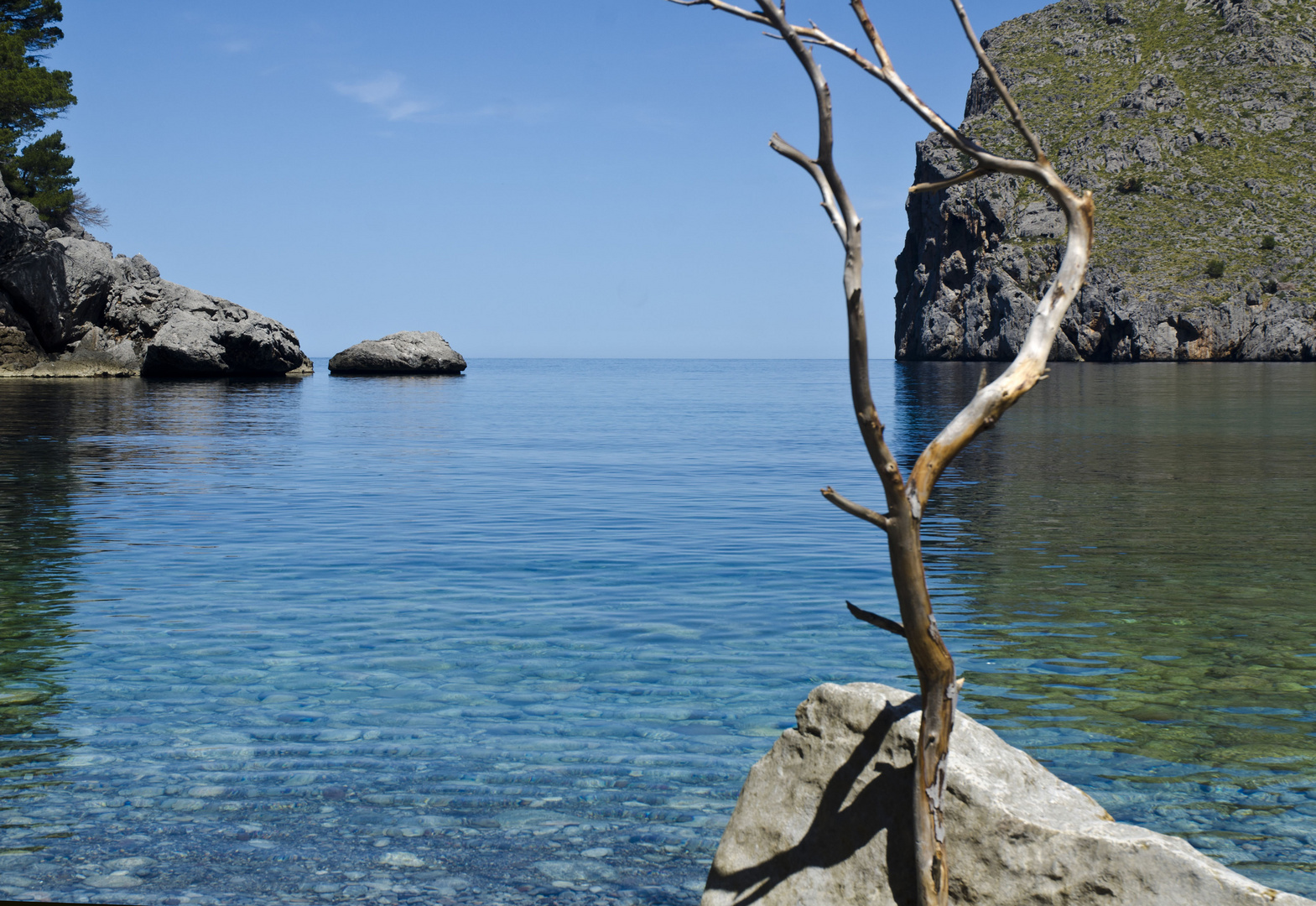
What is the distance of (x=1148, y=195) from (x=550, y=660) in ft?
483

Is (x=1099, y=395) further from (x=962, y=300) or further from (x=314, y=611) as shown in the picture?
(x=962, y=300)

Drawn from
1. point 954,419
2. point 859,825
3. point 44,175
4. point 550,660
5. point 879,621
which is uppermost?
point 44,175

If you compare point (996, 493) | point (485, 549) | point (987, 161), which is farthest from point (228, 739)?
point (996, 493)

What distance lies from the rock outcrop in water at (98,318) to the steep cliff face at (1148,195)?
88.0m

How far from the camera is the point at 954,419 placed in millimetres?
3734

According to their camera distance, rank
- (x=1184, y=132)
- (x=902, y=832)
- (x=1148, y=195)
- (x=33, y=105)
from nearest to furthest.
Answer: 1. (x=902, y=832)
2. (x=33, y=105)
3. (x=1148, y=195)
4. (x=1184, y=132)

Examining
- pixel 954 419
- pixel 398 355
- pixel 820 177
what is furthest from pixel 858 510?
pixel 398 355

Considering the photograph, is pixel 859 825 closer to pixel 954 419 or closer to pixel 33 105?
pixel 954 419

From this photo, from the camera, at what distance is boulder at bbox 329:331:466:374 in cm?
9362

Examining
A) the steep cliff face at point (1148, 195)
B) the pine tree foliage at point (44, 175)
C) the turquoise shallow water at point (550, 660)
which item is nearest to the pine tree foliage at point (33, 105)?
the pine tree foliage at point (44, 175)

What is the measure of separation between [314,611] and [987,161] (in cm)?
919

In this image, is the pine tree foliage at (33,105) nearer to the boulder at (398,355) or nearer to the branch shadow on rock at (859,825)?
the boulder at (398,355)

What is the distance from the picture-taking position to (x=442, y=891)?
524cm

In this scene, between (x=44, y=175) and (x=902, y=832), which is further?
(x=44, y=175)
